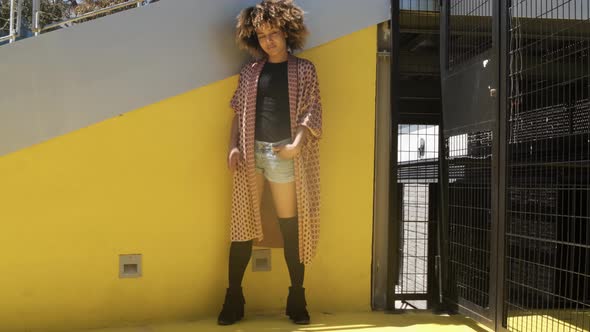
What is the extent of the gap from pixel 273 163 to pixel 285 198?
0.22 meters

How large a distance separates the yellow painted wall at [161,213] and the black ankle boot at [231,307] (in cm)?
20

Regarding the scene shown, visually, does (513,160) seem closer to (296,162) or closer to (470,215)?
(470,215)

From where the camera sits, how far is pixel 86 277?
313cm

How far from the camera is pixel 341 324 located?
3.20m

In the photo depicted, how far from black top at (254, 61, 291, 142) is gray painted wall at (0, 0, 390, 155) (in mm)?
331

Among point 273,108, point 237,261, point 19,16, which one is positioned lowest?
point 237,261

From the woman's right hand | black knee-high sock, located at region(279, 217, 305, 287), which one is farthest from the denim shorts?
black knee-high sock, located at region(279, 217, 305, 287)

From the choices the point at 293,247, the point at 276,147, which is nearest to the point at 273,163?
the point at 276,147

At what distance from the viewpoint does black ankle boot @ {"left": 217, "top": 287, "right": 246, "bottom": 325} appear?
311cm

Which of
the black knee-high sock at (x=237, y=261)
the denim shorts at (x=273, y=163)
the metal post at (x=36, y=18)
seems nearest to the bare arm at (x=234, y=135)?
the denim shorts at (x=273, y=163)

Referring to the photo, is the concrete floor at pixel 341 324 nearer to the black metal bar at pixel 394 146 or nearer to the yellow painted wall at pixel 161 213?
the yellow painted wall at pixel 161 213

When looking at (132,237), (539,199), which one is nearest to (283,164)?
(132,237)

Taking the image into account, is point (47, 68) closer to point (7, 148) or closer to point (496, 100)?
point (7, 148)

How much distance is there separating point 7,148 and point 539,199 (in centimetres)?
322
